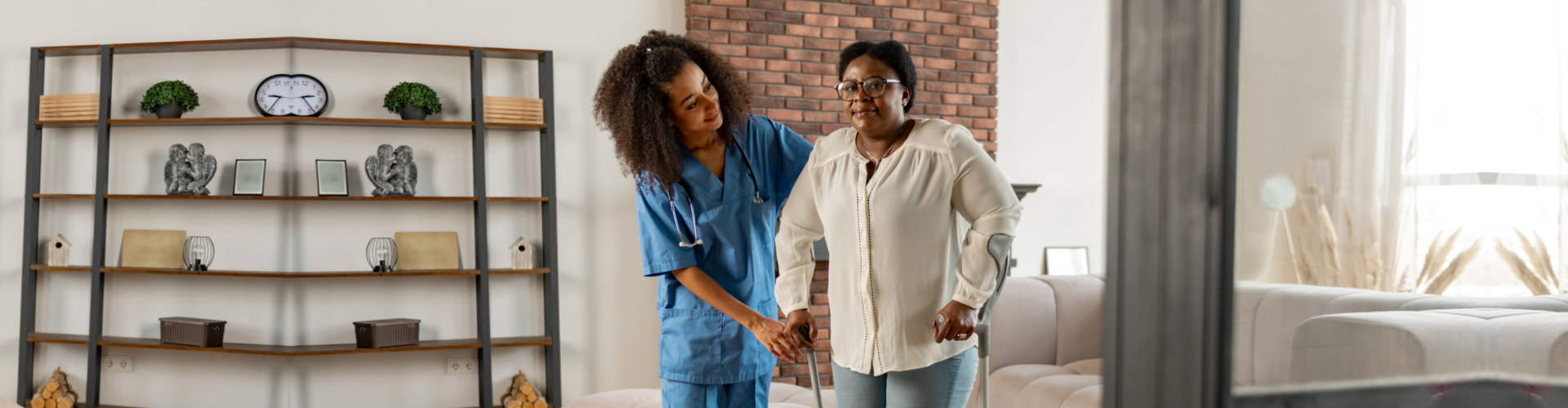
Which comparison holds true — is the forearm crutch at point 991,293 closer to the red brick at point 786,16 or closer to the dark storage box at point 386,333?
the red brick at point 786,16

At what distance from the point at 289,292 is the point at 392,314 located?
463 mm

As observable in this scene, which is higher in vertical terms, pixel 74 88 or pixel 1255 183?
pixel 74 88

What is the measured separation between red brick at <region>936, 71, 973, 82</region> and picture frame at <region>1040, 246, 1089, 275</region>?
43.5 inches

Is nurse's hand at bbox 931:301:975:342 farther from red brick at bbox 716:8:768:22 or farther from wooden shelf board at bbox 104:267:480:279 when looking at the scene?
wooden shelf board at bbox 104:267:480:279

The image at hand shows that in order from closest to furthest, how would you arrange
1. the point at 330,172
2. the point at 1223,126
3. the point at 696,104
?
the point at 1223,126 → the point at 696,104 → the point at 330,172

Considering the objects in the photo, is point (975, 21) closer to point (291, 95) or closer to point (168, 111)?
point (291, 95)

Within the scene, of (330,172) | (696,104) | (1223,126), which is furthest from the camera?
(330,172)

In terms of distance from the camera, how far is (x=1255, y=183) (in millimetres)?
361

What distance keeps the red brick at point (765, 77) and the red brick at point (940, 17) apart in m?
0.82

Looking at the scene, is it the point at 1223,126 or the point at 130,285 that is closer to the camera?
the point at 1223,126

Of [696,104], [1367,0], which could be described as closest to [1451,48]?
[1367,0]

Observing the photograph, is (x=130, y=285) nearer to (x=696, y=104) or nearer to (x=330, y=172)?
(x=330, y=172)

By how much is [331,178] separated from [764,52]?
6.53 ft

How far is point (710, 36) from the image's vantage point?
4.18m
